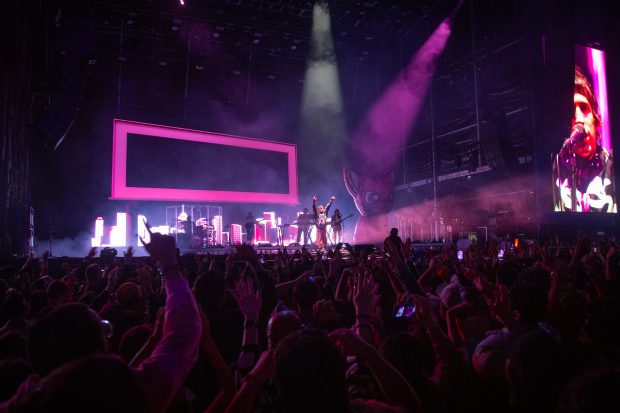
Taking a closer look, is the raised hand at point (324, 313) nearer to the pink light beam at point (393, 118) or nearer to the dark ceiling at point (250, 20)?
the dark ceiling at point (250, 20)

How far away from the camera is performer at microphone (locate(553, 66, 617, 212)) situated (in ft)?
47.9

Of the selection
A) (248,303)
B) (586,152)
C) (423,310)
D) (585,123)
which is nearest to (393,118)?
(585,123)

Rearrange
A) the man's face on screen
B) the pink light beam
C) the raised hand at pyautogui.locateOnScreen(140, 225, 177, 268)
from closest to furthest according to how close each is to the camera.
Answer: the raised hand at pyautogui.locateOnScreen(140, 225, 177, 268)
the man's face on screen
the pink light beam

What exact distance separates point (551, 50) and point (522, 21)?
1.49 metres

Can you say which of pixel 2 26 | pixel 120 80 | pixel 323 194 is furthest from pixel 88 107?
pixel 323 194

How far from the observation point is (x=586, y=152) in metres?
15.3

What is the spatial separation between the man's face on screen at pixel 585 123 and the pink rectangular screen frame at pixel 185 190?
10.8 m

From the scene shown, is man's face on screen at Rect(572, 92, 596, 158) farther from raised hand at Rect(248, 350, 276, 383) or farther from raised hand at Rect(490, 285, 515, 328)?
raised hand at Rect(248, 350, 276, 383)

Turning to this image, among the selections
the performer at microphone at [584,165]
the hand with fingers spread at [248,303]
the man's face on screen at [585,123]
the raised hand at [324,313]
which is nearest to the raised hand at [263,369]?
the hand with fingers spread at [248,303]

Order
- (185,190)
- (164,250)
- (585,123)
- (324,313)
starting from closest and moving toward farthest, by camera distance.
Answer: (164,250) < (324,313) < (585,123) < (185,190)

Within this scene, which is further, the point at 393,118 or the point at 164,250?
the point at 393,118

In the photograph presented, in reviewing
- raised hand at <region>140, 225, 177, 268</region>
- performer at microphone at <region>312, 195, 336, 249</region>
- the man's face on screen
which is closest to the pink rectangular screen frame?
performer at microphone at <region>312, 195, 336, 249</region>

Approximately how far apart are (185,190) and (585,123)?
14.9 meters

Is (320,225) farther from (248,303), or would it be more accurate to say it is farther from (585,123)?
(248,303)
